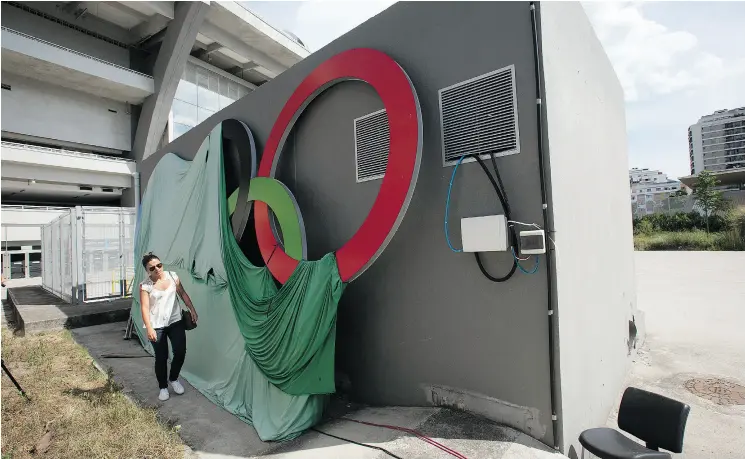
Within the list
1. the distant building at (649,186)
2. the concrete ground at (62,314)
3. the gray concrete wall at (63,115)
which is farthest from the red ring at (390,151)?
the distant building at (649,186)

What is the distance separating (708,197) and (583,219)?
29.0 metres

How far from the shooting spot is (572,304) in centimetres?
285

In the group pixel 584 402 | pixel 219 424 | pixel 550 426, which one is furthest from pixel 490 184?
pixel 219 424

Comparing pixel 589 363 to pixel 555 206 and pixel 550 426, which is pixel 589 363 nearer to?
pixel 550 426

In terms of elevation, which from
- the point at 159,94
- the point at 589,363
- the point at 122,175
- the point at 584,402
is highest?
the point at 159,94

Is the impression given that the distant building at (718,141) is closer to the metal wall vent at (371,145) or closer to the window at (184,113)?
the window at (184,113)

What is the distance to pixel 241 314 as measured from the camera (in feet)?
13.0

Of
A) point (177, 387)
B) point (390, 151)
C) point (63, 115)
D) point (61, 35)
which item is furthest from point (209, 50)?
point (390, 151)

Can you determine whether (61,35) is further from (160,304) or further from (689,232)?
(689,232)

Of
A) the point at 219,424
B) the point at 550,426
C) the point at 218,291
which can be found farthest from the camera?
the point at 218,291

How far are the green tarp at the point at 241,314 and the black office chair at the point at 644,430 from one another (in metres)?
2.02

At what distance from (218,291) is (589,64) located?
4.69 m

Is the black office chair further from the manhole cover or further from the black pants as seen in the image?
the black pants

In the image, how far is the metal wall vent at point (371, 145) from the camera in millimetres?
3520
